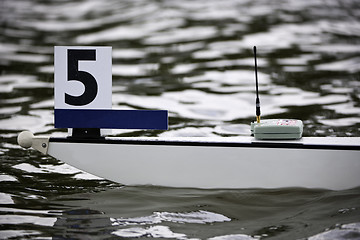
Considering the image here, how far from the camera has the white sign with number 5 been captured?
103 inches

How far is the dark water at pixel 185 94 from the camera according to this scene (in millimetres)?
2396

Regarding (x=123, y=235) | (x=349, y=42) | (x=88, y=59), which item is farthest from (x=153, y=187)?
(x=349, y=42)

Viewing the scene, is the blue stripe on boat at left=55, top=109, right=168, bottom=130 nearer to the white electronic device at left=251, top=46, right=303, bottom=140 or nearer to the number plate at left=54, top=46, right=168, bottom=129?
the number plate at left=54, top=46, right=168, bottom=129

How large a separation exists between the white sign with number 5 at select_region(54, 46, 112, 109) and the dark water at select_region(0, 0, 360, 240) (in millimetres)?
472

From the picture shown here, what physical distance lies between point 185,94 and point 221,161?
259 cm

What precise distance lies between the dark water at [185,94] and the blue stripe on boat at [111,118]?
34cm

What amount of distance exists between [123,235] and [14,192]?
2.71 feet

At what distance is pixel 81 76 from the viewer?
2617 mm

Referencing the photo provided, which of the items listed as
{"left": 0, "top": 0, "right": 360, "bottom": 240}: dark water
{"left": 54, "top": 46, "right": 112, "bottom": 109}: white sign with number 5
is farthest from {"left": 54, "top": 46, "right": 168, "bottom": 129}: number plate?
{"left": 0, "top": 0, "right": 360, "bottom": 240}: dark water

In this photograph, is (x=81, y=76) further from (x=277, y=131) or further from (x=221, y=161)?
(x=277, y=131)

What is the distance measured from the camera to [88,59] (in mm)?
2607

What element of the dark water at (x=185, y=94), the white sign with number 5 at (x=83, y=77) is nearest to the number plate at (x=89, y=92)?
the white sign with number 5 at (x=83, y=77)

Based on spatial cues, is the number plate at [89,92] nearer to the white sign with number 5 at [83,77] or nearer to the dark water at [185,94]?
the white sign with number 5 at [83,77]

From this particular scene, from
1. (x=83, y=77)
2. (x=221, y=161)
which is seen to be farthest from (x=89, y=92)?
(x=221, y=161)
